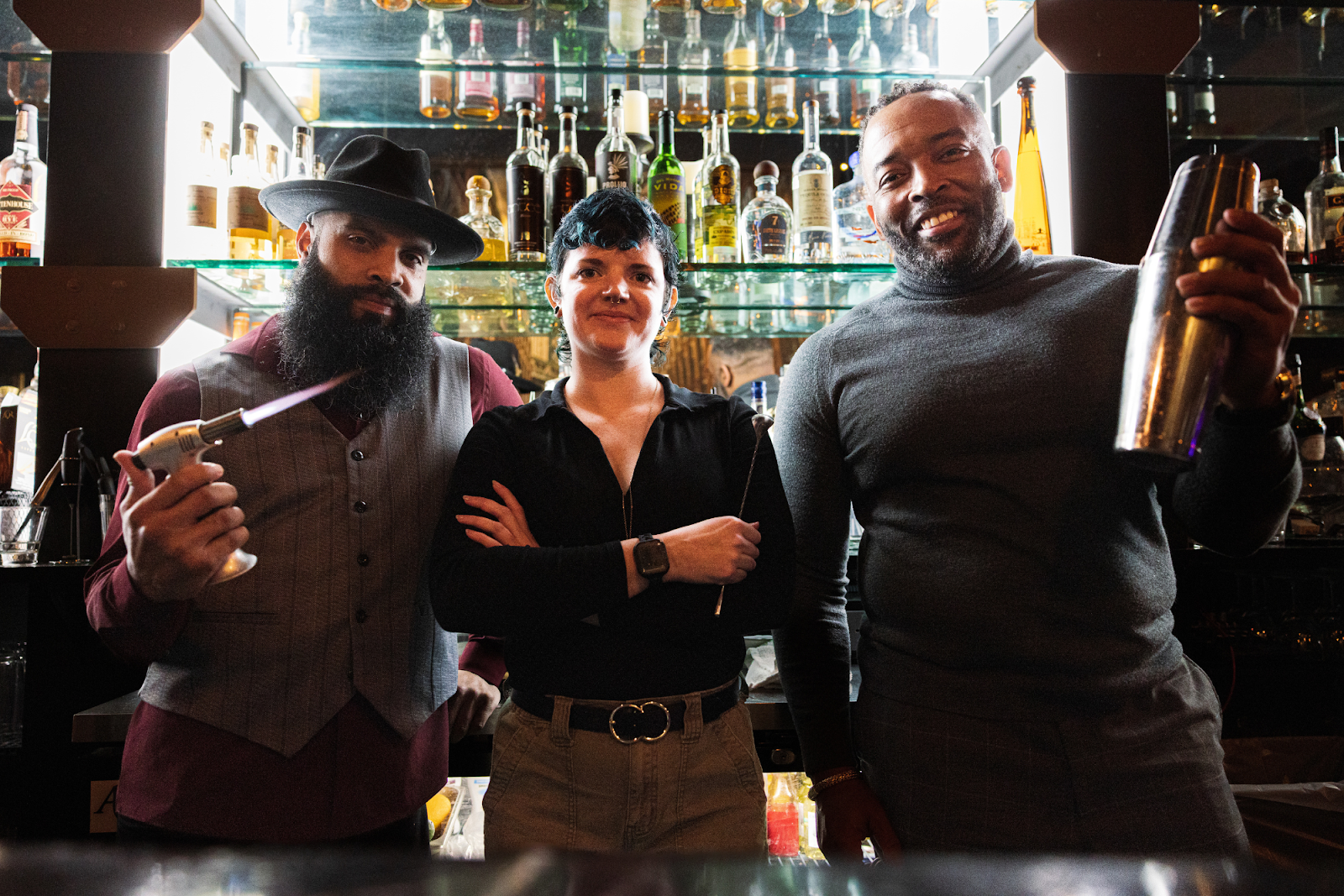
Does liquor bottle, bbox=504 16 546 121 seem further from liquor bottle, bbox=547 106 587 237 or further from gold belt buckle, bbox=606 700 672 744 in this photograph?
gold belt buckle, bbox=606 700 672 744

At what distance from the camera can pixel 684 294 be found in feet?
6.39

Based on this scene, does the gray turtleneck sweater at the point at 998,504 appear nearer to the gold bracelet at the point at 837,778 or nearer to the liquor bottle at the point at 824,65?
the gold bracelet at the point at 837,778

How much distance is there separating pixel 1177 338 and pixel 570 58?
5.79 ft

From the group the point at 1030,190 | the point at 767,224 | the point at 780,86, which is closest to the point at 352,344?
the point at 767,224

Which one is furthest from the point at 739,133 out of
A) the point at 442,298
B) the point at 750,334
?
the point at 442,298

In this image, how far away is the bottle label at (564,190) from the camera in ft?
6.24

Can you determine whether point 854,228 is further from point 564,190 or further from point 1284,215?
point 1284,215

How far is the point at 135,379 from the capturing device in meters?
1.57

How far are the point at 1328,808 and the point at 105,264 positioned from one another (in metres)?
2.55

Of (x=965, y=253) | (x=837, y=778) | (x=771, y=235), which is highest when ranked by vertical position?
(x=771, y=235)

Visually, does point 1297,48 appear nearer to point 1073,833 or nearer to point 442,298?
point 1073,833

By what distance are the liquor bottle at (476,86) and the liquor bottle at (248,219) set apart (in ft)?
1.70

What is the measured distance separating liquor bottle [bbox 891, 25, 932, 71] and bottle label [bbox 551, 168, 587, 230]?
0.87 metres

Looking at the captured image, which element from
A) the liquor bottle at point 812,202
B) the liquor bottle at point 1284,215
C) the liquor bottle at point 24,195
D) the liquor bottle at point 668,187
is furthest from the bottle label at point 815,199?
the liquor bottle at point 24,195
